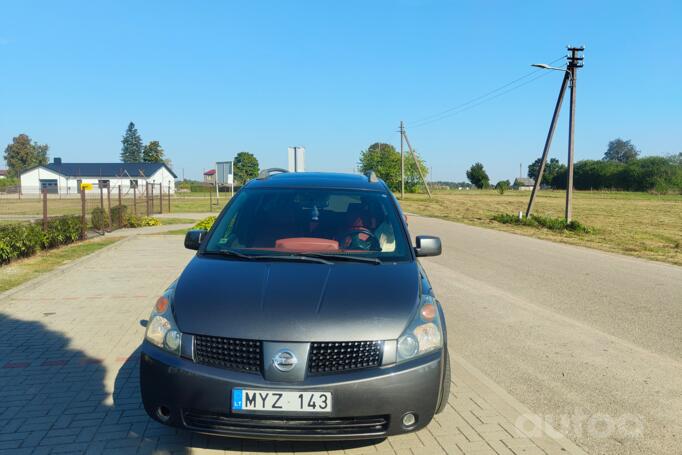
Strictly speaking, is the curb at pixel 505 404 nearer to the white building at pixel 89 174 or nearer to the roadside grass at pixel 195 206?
the roadside grass at pixel 195 206

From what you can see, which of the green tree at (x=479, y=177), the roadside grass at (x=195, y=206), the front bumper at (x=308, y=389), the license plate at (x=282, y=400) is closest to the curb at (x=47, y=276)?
the front bumper at (x=308, y=389)

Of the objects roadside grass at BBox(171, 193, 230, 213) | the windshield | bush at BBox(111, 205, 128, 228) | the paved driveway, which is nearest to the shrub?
the paved driveway

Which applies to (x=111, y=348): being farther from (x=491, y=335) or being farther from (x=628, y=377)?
(x=628, y=377)

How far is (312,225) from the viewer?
4.49m

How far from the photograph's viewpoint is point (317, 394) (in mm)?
2932

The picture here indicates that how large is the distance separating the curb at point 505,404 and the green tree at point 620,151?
17585 cm

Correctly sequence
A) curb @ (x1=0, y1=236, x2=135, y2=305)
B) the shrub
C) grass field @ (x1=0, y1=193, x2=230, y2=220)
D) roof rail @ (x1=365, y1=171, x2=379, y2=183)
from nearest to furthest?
roof rail @ (x1=365, y1=171, x2=379, y2=183) < curb @ (x1=0, y1=236, x2=135, y2=305) < the shrub < grass field @ (x1=0, y1=193, x2=230, y2=220)

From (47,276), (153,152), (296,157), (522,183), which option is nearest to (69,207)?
(296,157)

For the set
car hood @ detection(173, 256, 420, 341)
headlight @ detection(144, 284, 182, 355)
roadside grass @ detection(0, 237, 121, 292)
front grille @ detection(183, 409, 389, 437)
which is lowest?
roadside grass @ detection(0, 237, 121, 292)

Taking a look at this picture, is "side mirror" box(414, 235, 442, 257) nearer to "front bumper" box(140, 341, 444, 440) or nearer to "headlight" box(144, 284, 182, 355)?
"front bumper" box(140, 341, 444, 440)

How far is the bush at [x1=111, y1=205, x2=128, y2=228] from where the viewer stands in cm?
2104

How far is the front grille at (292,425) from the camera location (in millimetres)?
2965

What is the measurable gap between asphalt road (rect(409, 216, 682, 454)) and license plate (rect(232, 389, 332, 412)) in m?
1.81

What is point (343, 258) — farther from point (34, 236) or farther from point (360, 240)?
point (34, 236)
